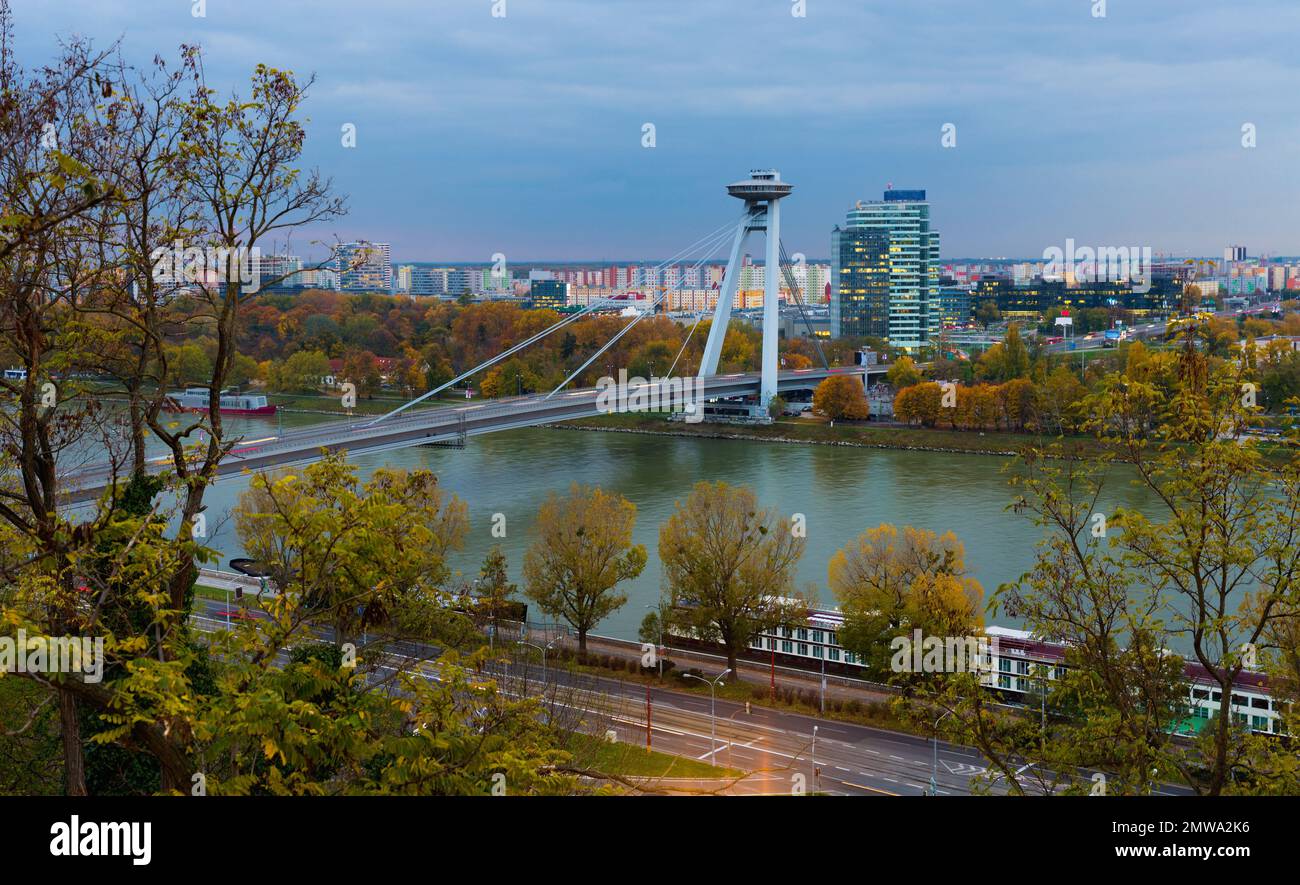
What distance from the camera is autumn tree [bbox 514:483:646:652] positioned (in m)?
6.07

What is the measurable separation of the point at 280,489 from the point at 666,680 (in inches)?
170

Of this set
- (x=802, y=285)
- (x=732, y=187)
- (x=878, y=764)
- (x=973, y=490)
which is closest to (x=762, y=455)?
(x=973, y=490)

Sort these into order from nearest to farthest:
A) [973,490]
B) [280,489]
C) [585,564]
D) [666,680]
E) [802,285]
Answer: [280,489]
[666,680]
[585,564]
[973,490]
[802,285]

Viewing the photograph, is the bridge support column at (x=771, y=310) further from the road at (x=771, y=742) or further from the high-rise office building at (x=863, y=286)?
the high-rise office building at (x=863, y=286)

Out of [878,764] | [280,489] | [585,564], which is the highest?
[280,489]

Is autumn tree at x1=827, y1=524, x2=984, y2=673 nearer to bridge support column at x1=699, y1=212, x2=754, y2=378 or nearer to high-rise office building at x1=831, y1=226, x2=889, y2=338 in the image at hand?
bridge support column at x1=699, y1=212, x2=754, y2=378

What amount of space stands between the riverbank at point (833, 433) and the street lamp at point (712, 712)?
7217 millimetres

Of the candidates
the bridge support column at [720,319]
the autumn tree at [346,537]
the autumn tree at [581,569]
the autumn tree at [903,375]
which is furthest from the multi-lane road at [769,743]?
the autumn tree at [903,375]

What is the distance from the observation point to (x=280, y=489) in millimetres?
1503

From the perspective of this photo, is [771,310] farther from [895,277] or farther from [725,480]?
[895,277]

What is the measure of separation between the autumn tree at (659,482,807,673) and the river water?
41 centimetres

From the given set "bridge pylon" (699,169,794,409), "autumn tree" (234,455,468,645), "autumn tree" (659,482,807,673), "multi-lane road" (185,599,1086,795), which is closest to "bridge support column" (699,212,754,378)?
"bridge pylon" (699,169,794,409)

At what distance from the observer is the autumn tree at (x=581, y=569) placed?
6.07m
